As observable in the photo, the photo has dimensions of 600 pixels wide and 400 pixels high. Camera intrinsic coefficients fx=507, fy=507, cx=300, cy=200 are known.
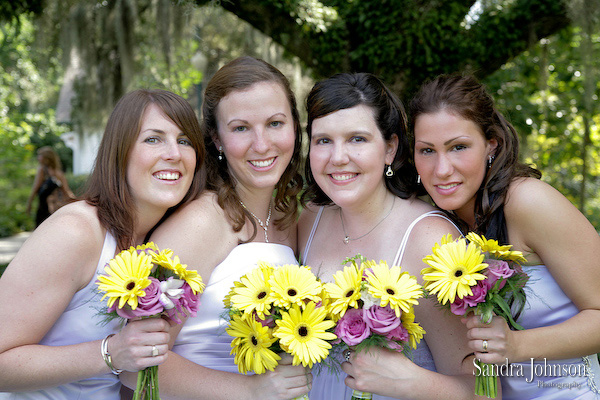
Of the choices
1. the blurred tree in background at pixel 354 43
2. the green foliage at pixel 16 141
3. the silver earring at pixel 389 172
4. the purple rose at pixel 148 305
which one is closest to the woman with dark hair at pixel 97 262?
the purple rose at pixel 148 305

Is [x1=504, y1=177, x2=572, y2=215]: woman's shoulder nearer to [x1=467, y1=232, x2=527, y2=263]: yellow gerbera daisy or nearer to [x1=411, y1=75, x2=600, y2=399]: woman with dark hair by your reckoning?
[x1=411, y1=75, x2=600, y2=399]: woman with dark hair

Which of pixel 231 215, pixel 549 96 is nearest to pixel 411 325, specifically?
pixel 231 215

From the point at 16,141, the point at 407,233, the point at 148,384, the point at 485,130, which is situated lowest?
the point at 16,141

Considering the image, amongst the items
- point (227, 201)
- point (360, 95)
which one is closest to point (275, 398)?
point (227, 201)

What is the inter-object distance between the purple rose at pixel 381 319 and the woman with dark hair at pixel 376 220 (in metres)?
0.29

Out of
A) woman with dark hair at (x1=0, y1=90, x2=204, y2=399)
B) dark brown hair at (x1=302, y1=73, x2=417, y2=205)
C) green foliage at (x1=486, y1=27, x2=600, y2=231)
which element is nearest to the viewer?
woman with dark hair at (x1=0, y1=90, x2=204, y2=399)

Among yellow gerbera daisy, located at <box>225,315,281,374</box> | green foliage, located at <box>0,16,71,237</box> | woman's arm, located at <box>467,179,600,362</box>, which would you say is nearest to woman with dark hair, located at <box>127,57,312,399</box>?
yellow gerbera daisy, located at <box>225,315,281,374</box>

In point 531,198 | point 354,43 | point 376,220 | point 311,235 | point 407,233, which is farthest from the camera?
point 354,43

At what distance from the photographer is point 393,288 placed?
2.12 meters

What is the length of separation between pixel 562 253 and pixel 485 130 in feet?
2.69

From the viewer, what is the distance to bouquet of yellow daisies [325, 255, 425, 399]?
2.09 meters

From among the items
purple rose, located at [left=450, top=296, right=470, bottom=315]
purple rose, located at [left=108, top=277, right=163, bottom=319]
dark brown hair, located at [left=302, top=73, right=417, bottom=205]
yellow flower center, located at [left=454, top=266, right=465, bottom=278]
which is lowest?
purple rose, located at [left=108, top=277, right=163, bottom=319]

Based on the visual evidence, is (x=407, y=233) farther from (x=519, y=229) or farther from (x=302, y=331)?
(x=302, y=331)

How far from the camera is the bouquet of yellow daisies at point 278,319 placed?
2.10 m
